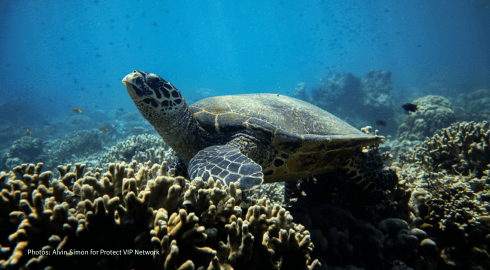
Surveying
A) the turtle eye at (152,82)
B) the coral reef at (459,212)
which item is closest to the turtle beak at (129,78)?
the turtle eye at (152,82)

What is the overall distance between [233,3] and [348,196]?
101 metres

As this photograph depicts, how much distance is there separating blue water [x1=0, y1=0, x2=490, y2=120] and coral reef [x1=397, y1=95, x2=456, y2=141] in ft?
141

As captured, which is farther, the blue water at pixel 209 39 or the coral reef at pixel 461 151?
the blue water at pixel 209 39

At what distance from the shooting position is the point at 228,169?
200 centimetres

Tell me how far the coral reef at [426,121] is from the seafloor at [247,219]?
6.61 metres

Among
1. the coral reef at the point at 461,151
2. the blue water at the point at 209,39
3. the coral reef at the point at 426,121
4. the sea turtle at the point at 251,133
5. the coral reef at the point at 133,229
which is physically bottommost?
the coral reef at the point at 133,229

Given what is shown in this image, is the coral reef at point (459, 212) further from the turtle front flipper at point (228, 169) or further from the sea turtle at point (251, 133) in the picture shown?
the turtle front flipper at point (228, 169)

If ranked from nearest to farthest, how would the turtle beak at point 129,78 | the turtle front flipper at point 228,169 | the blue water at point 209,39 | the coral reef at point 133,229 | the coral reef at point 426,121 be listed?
the coral reef at point 133,229
the turtle front flipper at point 228,169
the turtle beak at point 129,78
the coral reef at point 426,121
the blue water at point 209,39

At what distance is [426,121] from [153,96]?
520 inches

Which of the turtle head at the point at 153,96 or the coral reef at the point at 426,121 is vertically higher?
the coral reef at the point at 426,121

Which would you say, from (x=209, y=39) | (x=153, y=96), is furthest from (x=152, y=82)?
(x=209, y=39)

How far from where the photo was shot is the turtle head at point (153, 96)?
8.91 feet

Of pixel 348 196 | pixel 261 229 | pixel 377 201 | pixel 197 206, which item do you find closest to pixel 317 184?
pixel 348 196

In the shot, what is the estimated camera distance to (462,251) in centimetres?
233
